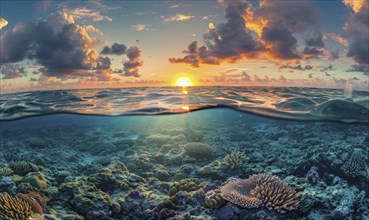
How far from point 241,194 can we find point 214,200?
0.82 meters

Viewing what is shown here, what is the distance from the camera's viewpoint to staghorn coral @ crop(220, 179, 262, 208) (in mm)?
8008

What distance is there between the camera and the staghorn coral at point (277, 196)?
798 centimetres

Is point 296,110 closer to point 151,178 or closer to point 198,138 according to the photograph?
point 198,138

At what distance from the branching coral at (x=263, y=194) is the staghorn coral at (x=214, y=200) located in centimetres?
14

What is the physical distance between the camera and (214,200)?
328 inches

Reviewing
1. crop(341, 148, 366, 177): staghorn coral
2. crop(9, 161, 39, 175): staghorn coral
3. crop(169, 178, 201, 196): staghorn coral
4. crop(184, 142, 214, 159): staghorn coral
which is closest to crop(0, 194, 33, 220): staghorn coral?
crop(9, 161, 39, 175): staghorn coral

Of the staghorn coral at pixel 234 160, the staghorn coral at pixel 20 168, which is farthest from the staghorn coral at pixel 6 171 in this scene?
the staghorn coral at pixel 234 160

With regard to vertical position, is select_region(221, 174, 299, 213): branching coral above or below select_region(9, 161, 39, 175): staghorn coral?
below

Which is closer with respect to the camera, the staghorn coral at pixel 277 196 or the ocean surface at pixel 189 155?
the staghorn coral at pixel 277 196

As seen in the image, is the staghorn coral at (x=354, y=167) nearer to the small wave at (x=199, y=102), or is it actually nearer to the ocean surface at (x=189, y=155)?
the ocean surface at (x=189, y=155)

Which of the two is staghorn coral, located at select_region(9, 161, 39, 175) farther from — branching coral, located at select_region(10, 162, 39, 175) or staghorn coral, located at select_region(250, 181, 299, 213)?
staghorn coral, located at select_region(250, 181, 299, 213)

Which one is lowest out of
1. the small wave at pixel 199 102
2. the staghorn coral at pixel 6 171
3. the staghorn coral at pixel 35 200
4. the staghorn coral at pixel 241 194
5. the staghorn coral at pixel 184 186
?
the staghorn coral at pixel 184 186

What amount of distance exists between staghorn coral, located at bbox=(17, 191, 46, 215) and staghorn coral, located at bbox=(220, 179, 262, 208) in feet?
15.8

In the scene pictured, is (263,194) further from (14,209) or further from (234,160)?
(14,209)
